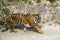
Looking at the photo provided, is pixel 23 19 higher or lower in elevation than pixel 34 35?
higher

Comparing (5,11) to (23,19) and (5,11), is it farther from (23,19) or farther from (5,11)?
(23,19)

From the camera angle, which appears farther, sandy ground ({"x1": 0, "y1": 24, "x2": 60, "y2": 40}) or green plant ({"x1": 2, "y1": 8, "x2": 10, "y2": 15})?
green plant ({"x1": 2, "y1": 8, "x2": 10, "y2": 15})

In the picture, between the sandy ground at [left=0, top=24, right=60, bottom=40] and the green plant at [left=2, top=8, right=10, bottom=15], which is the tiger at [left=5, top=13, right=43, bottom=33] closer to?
the sandy ground at [left=0, top=24, right=60, bottom=40]

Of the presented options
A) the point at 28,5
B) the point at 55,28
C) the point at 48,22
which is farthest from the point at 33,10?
the point at 55,28

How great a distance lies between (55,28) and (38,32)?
11.6 inches

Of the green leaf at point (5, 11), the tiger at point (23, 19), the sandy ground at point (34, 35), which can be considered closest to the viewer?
the sandy ground at point (34, 35)

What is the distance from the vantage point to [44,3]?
141 inches

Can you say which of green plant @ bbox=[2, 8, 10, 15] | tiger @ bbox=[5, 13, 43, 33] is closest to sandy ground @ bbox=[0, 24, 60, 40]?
tiger @ bbox=[5, 13, 43, 33]

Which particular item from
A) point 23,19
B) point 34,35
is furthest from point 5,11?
point 34,35

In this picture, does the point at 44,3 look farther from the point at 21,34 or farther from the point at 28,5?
the point at 21,34

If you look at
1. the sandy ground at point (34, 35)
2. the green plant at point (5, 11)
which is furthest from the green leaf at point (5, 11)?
the sandy ground at point (34, 35)

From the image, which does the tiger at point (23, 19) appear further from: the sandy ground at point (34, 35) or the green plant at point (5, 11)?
the green plant at point (5, 11)

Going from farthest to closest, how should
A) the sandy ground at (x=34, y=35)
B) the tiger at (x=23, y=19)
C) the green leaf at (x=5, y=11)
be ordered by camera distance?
1. the green leaf at (x=5, y=11)
2. the tiger at (x=23, y=19)
3. the sandy ground at (x=34, y=35)

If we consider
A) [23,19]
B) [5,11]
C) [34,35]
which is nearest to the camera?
[34,35]
